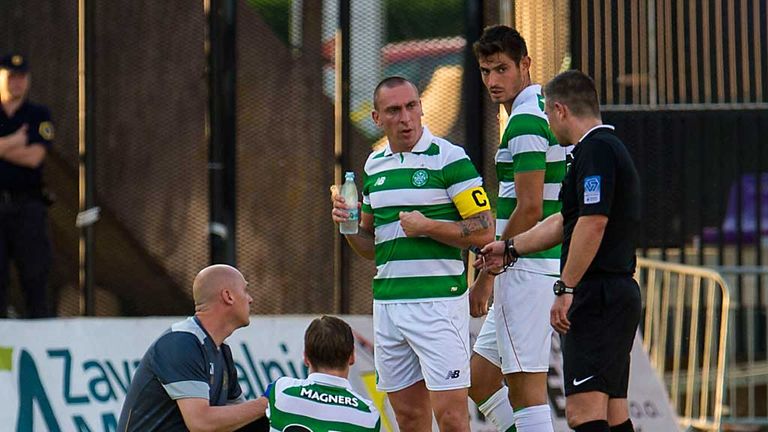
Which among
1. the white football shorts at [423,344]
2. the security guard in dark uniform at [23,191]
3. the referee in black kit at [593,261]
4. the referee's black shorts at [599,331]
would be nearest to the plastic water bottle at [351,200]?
the white football shorts at [423,344]

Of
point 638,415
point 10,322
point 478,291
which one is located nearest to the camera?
point 478,291

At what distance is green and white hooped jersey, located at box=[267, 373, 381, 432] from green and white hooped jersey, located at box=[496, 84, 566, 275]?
1.56 meters

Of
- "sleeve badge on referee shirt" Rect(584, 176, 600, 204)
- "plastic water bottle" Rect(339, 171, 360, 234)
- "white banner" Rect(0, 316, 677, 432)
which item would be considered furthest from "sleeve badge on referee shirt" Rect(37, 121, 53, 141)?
"sleeve badge on referee shirt" Rect(584, 176, 600, 204)

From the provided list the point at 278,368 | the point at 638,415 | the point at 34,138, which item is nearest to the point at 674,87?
the point at 638,415

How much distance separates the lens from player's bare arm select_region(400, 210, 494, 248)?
6.70 meters

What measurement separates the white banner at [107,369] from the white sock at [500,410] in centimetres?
159

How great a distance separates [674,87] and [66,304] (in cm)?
438

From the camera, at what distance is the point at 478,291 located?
7109mm

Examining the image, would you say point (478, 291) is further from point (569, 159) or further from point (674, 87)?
point (674, 87)

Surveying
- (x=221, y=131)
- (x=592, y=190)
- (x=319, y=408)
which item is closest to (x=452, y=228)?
(x=592, y=190)

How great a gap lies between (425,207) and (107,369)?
2.54m

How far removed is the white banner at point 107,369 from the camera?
821cm

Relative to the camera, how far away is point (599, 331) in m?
6.23

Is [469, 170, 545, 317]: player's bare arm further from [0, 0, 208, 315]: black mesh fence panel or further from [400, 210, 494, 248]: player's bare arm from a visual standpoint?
[0, 0, 208, 315]: black mesh fence panel
